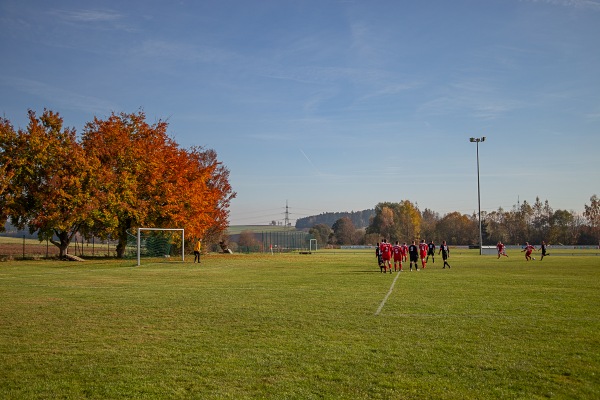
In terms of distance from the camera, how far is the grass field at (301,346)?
253 inches

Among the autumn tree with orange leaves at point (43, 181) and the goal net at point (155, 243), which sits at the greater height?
the autumn tree with orange leaves at point (43, 181)

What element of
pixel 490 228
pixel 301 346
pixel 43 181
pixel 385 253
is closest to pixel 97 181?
pixel 43 181

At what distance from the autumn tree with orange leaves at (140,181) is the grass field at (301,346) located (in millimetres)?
23825

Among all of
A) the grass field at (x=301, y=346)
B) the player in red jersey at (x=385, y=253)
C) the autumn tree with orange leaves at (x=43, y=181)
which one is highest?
the autumn tree with orange leaves at (x=43, y=181)

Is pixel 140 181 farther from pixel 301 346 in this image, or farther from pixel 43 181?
pixel 301 346

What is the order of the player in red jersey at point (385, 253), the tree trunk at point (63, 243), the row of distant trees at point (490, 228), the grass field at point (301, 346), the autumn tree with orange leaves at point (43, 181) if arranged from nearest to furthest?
the grass field at point (301, 346) → the player in red jersey at point (385, 253) → the autumn tree with orange leaves at point (43, 181) → the tree trunk at point (63, 243) → the row of distant trees at point (490, 228)

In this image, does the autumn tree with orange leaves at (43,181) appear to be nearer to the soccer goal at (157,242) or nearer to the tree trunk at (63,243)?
the tree trunk at (63,243)

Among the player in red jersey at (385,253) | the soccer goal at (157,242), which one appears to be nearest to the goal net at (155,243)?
the soccer goal at (157,242)

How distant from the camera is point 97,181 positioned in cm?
3856

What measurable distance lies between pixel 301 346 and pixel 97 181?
3400 cm

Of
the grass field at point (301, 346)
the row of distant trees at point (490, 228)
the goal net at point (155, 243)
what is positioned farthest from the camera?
the row of distant trees at point (490, 228)

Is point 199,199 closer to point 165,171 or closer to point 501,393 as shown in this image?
point 165,171

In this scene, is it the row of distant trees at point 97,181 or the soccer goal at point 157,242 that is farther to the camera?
the soccer goal at point 157,242

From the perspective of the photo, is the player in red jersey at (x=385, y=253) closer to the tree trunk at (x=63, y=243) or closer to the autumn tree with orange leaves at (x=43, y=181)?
the autumn tree with orange leaves at (x=43, y=181)
